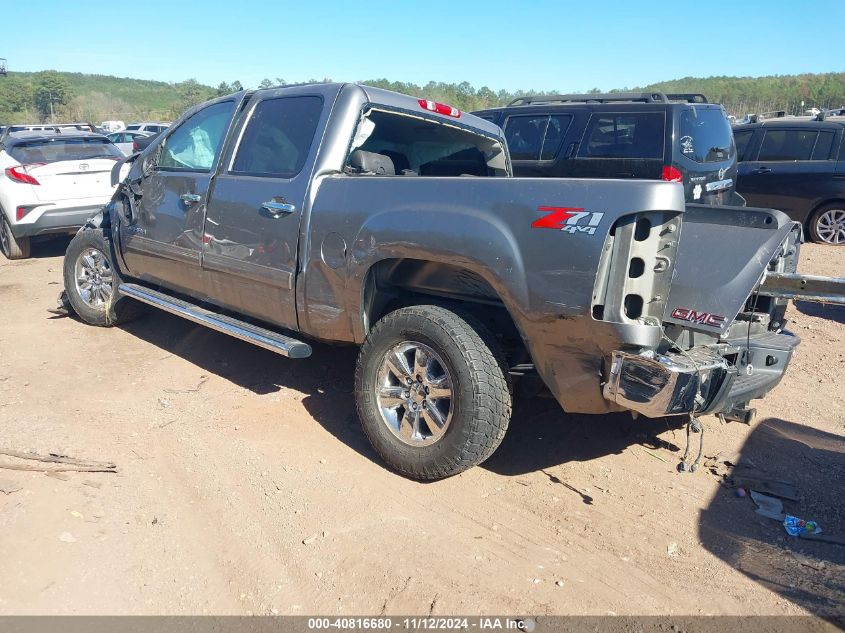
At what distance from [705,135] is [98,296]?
639 cm

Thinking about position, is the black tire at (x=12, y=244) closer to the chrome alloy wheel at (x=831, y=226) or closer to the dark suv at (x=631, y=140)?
the dark suv at (x=631, y=140)

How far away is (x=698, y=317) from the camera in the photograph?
3.36m

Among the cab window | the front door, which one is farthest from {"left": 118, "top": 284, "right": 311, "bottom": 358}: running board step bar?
the cab window

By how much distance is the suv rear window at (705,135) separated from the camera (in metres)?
7.46

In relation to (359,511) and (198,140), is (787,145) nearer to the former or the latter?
(198,140)

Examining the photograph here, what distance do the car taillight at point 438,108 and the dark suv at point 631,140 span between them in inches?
119

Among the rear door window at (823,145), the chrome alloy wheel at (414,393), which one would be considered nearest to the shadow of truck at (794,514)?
the chrome alloy wheel at (414,393)

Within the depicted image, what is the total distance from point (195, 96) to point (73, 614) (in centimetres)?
8207

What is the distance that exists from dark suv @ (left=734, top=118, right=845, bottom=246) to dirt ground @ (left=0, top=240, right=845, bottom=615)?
20.0 feet

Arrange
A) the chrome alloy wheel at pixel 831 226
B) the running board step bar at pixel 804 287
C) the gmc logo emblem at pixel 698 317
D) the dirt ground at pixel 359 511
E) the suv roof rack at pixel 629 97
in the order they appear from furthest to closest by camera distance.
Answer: the chrome alloy wheel at pixel 831 226
the suv roof rack at pixel 629 97
the gmc logo emblem at pixel 698 317
the running board step bar at pixel 804 287
the dirt ground at pixel 359 511

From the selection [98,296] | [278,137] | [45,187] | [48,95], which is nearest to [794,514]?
[278,137]

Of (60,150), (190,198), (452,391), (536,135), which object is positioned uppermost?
(536,135)

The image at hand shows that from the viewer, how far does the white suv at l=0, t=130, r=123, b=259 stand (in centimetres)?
916

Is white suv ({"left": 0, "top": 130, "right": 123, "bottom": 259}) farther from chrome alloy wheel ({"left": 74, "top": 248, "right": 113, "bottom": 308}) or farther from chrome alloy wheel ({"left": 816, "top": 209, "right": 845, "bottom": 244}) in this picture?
chrome alloy wheel ({"left": 816, "top": 209, "right": 845, "bottom": 244})
